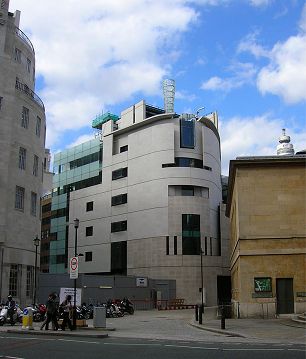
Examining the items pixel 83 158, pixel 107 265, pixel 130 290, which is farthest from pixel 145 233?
pixel 83 158

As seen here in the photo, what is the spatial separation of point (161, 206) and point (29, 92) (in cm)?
3021

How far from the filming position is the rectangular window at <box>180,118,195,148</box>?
2955 inches

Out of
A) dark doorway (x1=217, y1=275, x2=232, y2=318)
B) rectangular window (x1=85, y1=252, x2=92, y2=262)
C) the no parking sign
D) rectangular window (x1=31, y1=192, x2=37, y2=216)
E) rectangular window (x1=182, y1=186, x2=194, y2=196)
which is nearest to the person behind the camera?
the no parking sign

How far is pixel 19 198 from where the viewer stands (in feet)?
146

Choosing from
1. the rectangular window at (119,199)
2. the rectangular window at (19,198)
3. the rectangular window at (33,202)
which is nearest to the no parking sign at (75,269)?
the rectangular window at (19,198)

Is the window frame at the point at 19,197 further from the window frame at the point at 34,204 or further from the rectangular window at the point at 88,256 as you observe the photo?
the rectangular window at the point at 88,256

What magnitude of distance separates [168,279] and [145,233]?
25.8ft

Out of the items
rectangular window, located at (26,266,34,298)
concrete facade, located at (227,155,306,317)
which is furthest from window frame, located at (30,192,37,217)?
concrete facade, located at (227,155,306,317)

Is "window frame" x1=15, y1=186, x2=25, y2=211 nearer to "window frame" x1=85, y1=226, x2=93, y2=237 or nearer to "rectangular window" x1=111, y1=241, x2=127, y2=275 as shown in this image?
"rectangular window" x1=111, y1=241, x2=127, y2=275

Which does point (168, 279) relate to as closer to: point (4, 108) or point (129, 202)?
point (129, 202)

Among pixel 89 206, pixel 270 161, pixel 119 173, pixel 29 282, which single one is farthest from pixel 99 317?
pixel 89 206

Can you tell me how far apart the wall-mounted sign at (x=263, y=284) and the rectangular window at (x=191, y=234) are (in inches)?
1515

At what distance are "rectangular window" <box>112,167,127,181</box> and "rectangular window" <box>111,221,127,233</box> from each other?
287 inches

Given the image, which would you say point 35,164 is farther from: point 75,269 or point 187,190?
point 187,190
